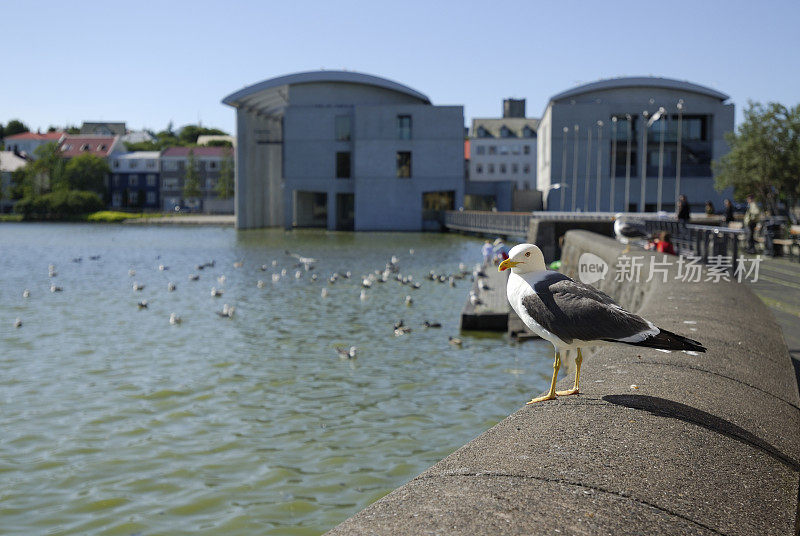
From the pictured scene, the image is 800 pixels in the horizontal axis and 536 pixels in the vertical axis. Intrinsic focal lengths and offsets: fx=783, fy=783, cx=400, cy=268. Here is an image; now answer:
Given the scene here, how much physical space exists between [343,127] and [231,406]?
63.9m

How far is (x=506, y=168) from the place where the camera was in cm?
11569

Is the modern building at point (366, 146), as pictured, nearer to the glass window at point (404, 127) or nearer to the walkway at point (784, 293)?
the glass window at point (404, 127)

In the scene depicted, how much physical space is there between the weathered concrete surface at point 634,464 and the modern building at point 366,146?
223 feet

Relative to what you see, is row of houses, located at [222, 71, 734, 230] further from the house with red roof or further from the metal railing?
the house with red roof

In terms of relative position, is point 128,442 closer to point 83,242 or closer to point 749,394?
point 749,394

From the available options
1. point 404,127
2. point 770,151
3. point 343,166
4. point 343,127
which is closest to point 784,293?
point 770,151

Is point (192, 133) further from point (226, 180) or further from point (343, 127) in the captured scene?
point (343, 127)

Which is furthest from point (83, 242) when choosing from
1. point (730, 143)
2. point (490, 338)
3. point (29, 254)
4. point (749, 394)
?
point (749, 394)

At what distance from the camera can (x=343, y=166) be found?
75.3m

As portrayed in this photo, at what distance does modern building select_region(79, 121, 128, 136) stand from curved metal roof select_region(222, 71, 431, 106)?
109m

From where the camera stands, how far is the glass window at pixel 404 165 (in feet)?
239

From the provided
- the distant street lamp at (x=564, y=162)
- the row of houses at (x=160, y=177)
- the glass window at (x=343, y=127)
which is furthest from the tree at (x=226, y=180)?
the distant street lamp at (x=564, y=162)

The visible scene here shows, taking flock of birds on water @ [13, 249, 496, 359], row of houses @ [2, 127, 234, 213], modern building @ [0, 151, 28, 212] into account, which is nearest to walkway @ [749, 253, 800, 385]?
flock of birds on water @ [13, 249, 496, 359]

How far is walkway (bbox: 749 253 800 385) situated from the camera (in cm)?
1004
